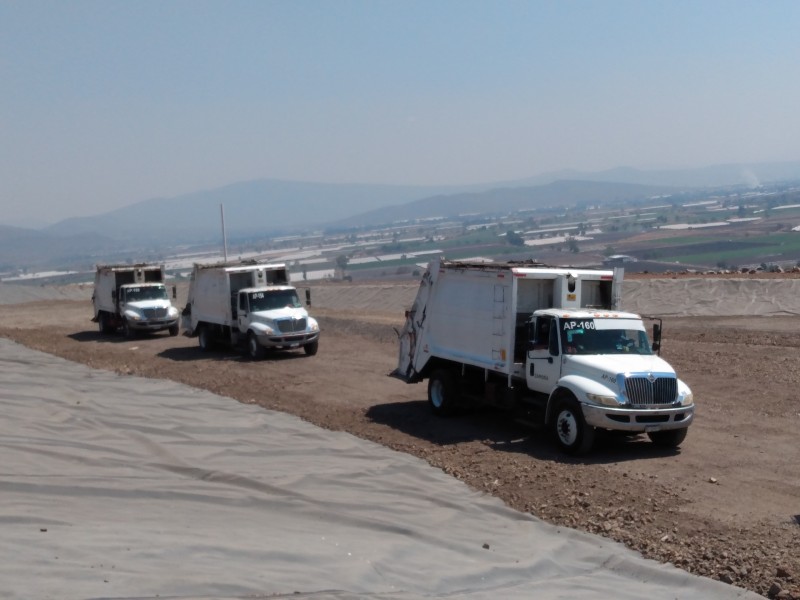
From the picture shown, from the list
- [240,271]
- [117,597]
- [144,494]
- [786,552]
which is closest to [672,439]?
[786,552]

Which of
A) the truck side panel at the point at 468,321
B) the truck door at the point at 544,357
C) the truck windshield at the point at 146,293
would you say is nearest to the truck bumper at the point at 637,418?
the truck door at the point at 544,357

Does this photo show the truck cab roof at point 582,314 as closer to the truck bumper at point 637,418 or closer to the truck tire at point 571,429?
the truck tire at point 571,429

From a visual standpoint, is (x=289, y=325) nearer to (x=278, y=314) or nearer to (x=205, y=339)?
(x=278, y=314)

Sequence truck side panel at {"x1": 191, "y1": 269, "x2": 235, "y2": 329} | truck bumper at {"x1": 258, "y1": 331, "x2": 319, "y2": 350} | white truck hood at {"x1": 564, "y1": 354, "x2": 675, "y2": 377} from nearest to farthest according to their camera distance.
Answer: white truck hood at {"x1": 564, "y1": 354, "x2": 675, "y2": 377}, truck bumper at {"x1": 258, "y1": 331, "x2": 319, "y2": 350}, truck side panel at {"x1": 191, "y1": 269, "x2": 235, "y2": 329}

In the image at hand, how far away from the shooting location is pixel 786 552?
9.83 m

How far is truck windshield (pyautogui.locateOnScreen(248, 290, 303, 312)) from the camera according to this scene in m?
28.8

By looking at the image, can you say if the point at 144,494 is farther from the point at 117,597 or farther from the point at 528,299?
the point at 528,299

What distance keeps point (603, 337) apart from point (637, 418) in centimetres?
178

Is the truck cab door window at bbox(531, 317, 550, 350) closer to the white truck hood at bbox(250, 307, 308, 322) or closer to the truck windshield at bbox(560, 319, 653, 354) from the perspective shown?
the truck windshield at bbox(560, 319, 653, 354)

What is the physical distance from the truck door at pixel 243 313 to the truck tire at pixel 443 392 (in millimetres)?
11337

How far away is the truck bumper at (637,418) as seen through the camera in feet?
46.8

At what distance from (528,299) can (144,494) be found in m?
8.09

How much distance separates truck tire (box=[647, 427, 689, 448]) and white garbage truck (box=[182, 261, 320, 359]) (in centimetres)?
1456

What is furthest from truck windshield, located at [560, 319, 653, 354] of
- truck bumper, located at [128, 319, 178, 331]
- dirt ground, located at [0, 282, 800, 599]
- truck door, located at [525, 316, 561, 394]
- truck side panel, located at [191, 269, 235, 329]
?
truck bumper, located at [128, 319, 178, 331]
